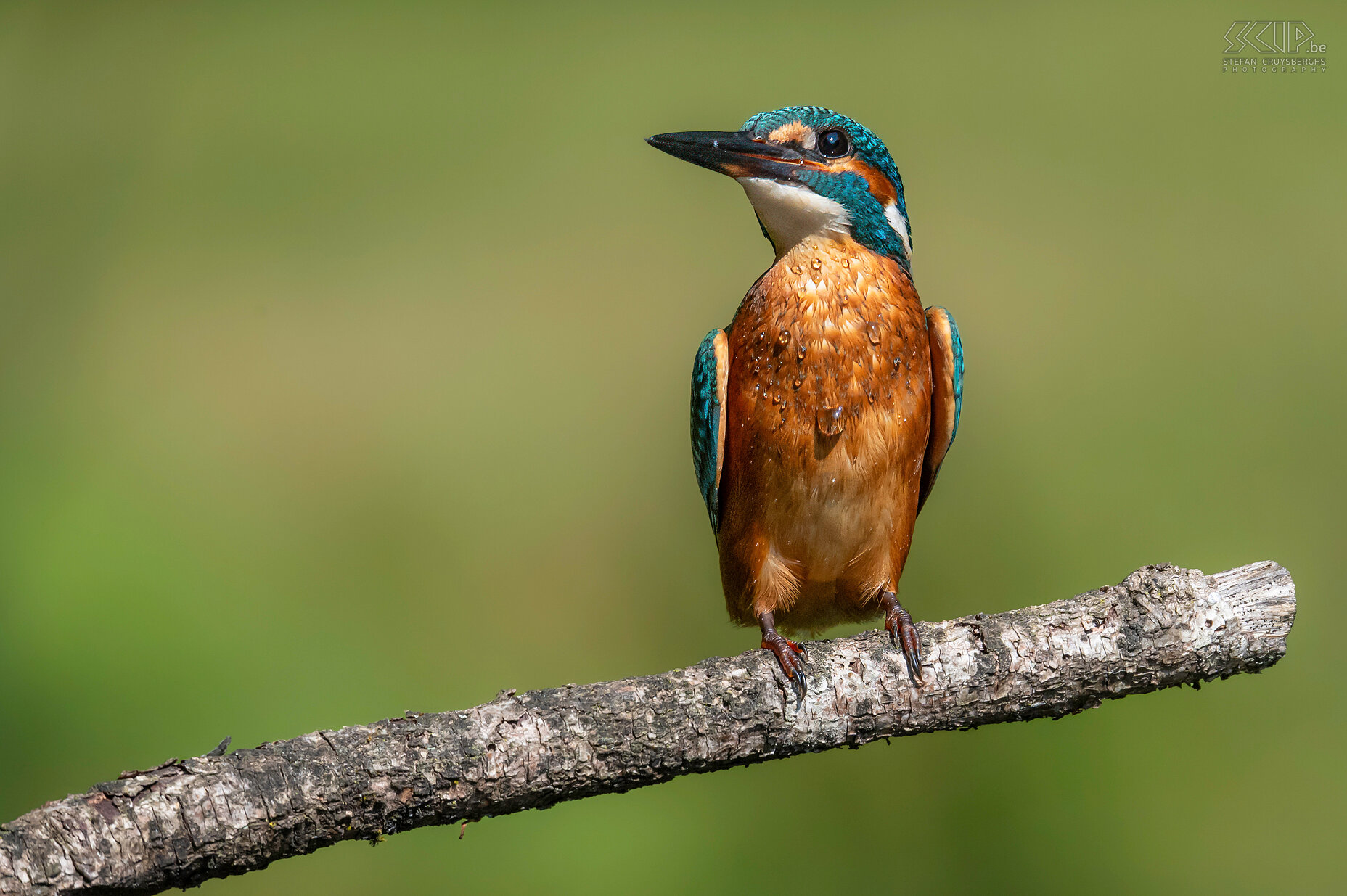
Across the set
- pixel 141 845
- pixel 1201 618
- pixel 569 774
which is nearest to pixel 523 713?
pixel 569 774

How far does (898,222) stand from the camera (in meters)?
1.78

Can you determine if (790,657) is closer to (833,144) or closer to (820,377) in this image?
(820,377)

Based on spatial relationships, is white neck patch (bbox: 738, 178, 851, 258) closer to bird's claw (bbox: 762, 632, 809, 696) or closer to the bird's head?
the bird's head

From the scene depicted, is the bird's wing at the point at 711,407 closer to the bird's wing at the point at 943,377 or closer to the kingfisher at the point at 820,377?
the kingfisher at the point at 820,377

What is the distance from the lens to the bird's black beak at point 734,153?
157 cm

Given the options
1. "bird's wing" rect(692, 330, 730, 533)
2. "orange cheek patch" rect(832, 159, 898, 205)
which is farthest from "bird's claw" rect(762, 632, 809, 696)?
"orange cheek patch" rect(832, 159, 898, 205)

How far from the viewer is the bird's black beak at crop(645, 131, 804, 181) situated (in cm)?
157

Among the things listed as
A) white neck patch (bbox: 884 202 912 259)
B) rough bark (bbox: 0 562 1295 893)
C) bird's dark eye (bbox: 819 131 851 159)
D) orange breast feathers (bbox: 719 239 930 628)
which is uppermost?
bird's dark eye (bbox: 819 131 851 159)

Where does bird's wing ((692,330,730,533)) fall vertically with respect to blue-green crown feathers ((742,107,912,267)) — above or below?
below

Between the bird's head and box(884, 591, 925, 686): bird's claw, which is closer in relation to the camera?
box(884, 591, 925, 686): bird's claw

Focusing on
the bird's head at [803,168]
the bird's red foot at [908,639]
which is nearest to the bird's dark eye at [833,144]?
the bird's head at [803,168]

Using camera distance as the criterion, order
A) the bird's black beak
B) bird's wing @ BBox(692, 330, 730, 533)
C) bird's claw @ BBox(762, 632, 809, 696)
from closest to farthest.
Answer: bird's claw @ BBox(762, 632, 809, 696)
the bird's black beak
bird's wing @ BBox(692, 330, 730, 533)

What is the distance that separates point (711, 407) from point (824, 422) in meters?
0.22

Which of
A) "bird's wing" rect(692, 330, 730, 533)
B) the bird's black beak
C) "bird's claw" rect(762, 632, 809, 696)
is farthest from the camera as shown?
"bird's wing" rect(692, 330, 730, 533)
